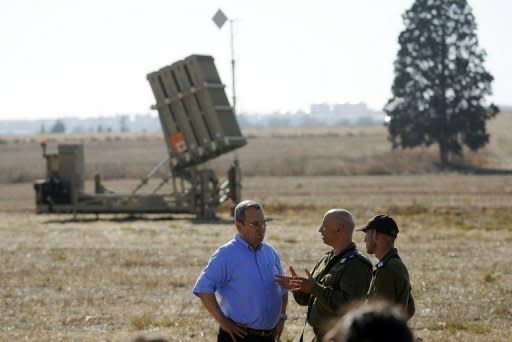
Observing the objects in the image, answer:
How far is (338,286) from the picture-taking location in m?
6.74

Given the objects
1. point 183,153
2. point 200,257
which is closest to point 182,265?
point 200,257

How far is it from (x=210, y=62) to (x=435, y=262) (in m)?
11.7

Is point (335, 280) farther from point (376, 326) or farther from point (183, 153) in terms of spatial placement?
point (183, 153)

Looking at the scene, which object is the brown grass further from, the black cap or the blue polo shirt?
the black cap

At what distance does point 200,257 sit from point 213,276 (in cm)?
1295

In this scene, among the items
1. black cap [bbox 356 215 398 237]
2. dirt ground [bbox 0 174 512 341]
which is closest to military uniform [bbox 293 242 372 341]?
black cap [bbox 356 215 398 237]

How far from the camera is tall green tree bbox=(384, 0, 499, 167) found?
63906 millimetres

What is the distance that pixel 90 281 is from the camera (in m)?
16.7

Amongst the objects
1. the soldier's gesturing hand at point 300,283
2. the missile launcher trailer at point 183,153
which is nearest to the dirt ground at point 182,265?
the missile launcher trailer at point 183,153

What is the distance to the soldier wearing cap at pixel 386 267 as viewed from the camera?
263 inches

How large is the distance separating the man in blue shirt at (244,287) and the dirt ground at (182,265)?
282 centimetres

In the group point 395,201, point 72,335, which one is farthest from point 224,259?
point 395,201

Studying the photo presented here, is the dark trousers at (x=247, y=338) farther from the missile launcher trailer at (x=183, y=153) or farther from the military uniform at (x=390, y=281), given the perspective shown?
the missile launcher trailer at (x=183, y=153)

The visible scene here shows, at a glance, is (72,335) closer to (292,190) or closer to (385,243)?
(385,243)
